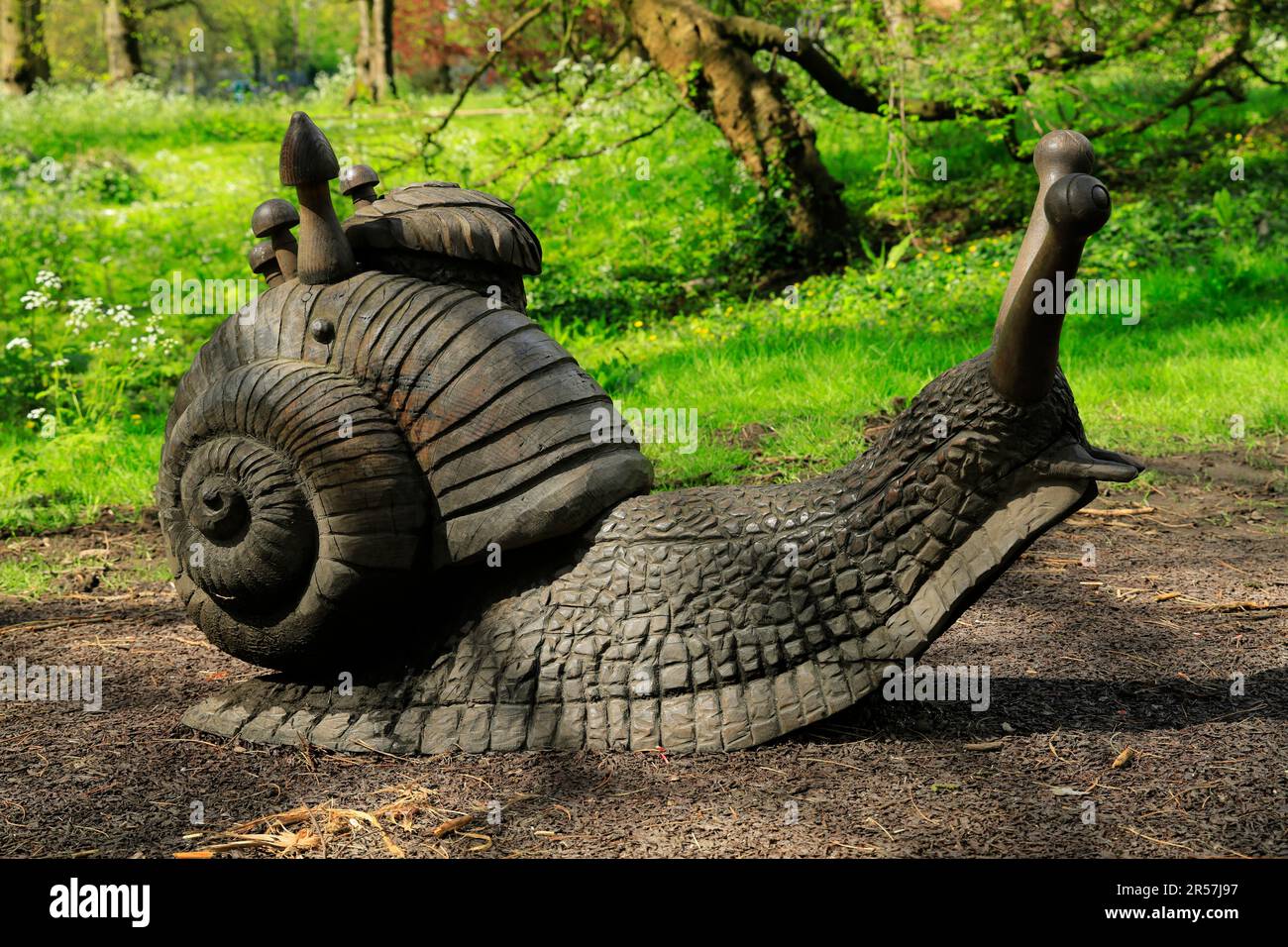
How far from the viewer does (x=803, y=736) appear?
3.25 m

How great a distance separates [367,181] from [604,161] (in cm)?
831

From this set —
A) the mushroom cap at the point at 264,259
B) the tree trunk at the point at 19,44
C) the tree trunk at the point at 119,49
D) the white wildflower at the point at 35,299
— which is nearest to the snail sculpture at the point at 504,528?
the mushroom cap at the point at 264,259

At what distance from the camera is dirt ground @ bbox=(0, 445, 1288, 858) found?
280 cm

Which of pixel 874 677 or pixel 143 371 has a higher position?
pixel 143 371

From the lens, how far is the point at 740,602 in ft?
10.6

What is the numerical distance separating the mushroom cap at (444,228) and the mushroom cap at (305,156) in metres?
0.22

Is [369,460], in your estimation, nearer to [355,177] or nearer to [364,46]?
[355,177]

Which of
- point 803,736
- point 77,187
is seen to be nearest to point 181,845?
point 803,736

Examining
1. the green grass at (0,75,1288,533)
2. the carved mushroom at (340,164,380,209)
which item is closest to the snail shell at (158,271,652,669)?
the carved mushroom at (340,164,380,209)

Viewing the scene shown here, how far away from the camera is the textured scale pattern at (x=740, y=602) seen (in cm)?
304

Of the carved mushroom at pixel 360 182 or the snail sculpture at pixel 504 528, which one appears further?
the carved mushroom at pixel 360 182

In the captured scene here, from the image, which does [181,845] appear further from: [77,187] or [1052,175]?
[77,187]

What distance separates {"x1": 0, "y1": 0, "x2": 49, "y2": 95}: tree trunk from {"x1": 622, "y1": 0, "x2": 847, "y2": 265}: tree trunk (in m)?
13.3

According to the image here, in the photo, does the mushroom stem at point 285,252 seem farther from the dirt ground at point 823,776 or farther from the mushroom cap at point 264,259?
the dirt ground at point 823,776
